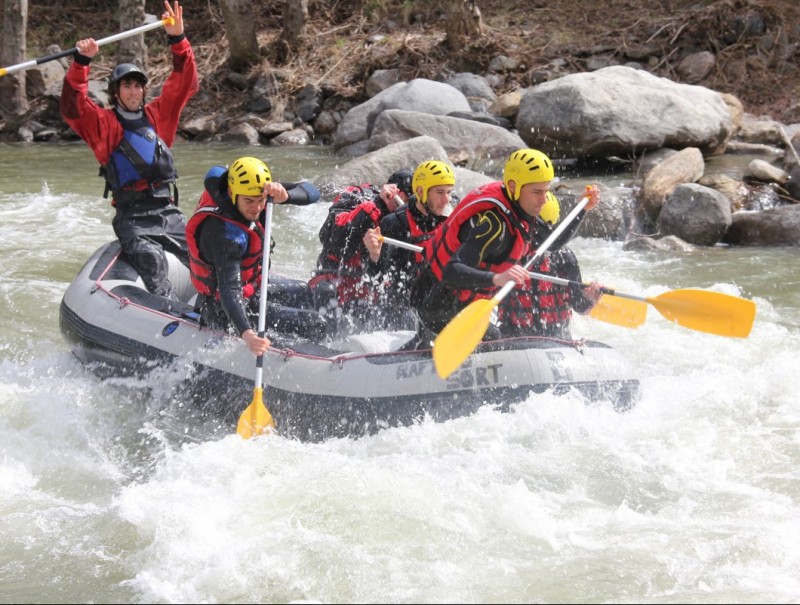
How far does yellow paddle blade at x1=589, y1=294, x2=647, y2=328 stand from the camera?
5.61m

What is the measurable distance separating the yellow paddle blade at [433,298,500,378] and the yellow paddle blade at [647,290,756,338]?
1.02 meters

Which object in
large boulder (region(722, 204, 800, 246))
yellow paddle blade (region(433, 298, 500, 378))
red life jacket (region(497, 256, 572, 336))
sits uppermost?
yellow paddle blade (region(433, 298, 500, 378))

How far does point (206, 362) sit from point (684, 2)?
479 inches

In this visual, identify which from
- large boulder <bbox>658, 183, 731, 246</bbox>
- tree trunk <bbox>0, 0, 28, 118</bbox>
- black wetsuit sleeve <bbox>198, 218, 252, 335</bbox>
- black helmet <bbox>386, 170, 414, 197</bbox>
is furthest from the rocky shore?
black wetsuit sleeve <bbox>198, 218, 252, 335</bbox>

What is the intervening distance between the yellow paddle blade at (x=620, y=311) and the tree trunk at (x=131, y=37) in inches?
422

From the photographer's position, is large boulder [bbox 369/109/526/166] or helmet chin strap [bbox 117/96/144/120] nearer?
helmet chin strap [bbox 117/96/144/120]

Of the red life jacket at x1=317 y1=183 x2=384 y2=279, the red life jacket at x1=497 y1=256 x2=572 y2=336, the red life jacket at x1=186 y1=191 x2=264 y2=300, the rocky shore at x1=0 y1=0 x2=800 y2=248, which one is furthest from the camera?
the rocky shore at x1=0 y1=0 x2=800 y2=248

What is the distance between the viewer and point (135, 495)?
4535mm

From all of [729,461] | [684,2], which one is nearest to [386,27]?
[684,2]

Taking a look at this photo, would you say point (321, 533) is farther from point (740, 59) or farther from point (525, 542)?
point (740, 59)

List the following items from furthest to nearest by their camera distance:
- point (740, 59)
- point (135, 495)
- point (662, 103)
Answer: point (740, 59), point (662, 103), point (135, 495)

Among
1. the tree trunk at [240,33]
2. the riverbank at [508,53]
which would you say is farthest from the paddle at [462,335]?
the tree trunk at [240,33]

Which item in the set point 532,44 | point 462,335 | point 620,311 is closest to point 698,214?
point 620,311

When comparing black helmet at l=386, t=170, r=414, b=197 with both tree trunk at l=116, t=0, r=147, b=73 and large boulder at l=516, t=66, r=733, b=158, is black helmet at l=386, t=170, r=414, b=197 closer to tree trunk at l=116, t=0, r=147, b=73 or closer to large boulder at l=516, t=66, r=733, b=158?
large boulder at l=516, t=66, r=733, b=158
